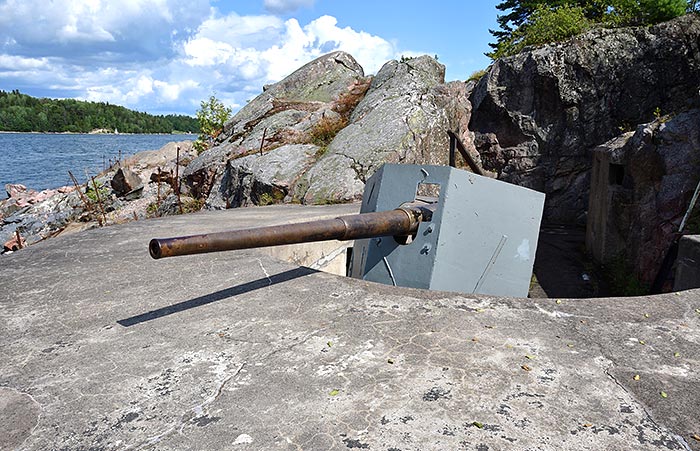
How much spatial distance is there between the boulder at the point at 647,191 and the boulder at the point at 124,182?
10.9 m

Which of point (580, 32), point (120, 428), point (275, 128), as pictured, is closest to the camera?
point (120, 428)

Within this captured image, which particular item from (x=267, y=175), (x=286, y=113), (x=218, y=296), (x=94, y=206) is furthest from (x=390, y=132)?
(x=94, y=206)

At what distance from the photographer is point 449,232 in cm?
368

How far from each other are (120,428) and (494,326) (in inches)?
66.5

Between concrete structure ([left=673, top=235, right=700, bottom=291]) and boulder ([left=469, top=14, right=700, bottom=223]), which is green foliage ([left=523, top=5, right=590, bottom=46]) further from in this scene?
concrete structure ([left=673, top=235, right=700, bottom=291])

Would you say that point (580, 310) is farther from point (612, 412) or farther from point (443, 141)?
point (443, 141)

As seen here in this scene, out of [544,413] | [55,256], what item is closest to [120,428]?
[544,413]

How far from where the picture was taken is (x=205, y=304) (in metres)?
2.97

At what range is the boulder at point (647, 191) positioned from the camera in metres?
7.40

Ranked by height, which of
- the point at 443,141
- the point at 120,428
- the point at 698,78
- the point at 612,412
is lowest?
the point at 120,428

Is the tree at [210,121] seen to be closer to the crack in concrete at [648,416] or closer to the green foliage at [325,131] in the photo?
the green foliage at [325,131]

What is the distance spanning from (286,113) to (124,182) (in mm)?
5137

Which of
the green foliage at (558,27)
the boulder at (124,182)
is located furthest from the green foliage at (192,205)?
the green foliage at (558,27)

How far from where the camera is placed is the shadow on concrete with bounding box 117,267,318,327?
2797 millimetres
